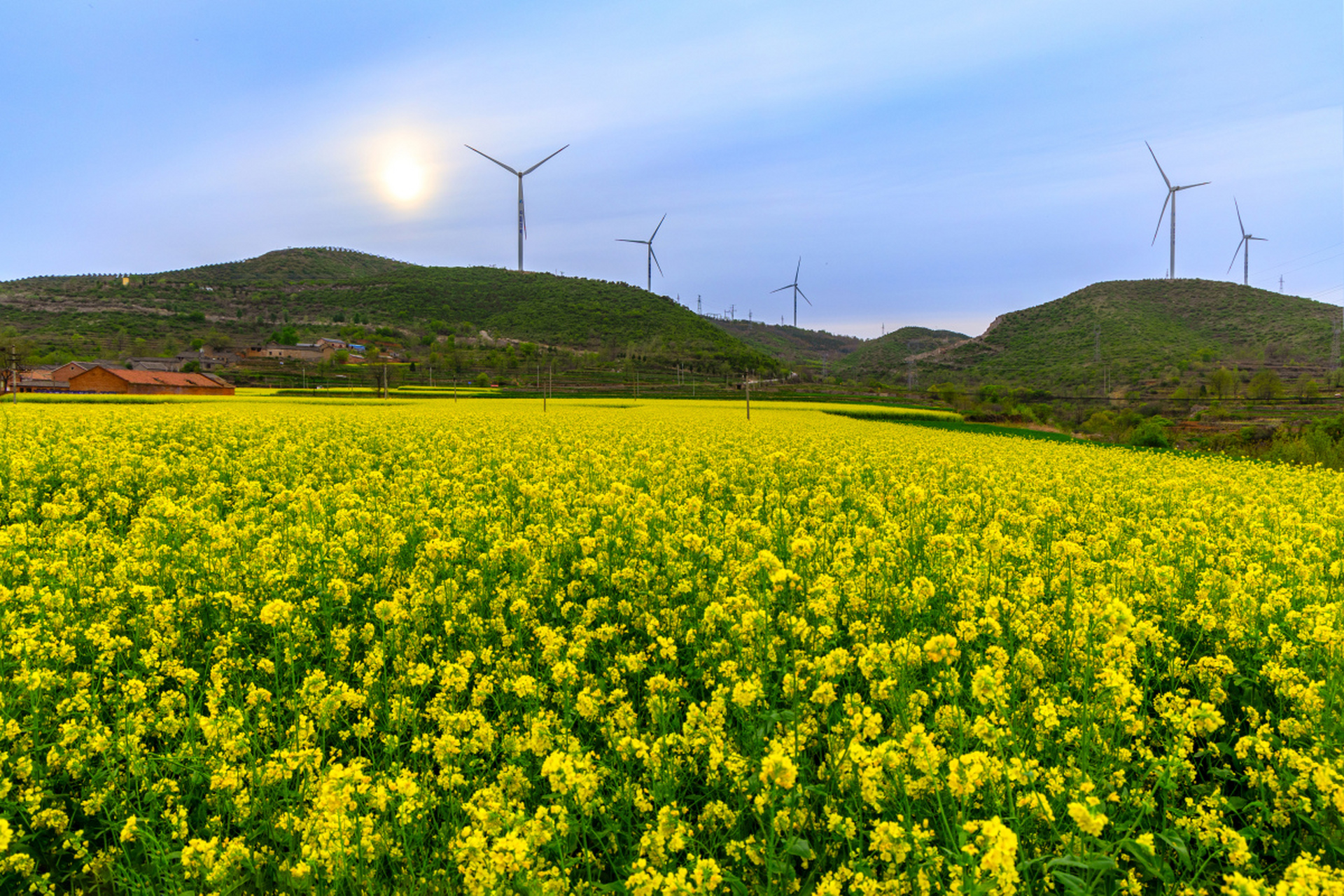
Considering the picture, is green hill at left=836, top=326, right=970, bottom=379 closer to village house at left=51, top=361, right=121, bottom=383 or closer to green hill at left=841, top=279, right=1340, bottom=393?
green hill at left=841, top=279, right=1340, bottom=393

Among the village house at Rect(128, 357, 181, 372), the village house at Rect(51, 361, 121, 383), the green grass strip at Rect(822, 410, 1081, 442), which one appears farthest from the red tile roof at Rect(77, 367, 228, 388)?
the green grass strip at Rect(822, 410, 1081, 442)

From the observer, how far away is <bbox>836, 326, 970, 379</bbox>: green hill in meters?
118

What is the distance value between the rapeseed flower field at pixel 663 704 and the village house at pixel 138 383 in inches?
2787

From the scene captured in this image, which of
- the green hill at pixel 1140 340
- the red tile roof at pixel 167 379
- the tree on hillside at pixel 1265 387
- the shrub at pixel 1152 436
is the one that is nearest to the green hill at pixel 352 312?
the red tile roof at pixel 167 379

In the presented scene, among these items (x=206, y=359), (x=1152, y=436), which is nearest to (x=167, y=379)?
(x=206, y=359)

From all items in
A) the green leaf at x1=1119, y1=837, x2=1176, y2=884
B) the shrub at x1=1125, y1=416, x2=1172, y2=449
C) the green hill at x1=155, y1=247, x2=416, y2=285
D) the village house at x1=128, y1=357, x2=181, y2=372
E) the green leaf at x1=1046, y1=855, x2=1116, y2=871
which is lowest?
the green leaf at x1=1119, y1=837, x2=1176, y2=884

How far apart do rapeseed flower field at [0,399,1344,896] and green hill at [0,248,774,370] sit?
292 ft

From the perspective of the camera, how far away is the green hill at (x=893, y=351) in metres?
118

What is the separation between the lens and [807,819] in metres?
3.09

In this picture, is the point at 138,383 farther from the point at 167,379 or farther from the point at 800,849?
the point at 800,849

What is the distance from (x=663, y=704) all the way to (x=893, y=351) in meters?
148

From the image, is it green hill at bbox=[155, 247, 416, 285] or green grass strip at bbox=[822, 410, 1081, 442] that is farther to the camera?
green hill at bbox=[155, 247, 416, 285]

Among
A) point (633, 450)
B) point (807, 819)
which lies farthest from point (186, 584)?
point (633, 450)

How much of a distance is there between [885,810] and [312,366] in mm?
90609
